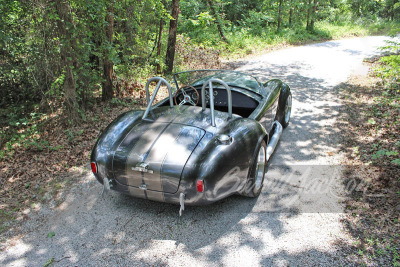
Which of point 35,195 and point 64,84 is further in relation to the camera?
point 64,84

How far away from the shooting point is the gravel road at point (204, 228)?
→ 3016 millimetres

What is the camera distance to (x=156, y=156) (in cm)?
329

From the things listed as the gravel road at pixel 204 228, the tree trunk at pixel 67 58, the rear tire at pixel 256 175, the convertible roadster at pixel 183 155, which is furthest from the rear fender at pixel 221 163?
the tree trunk at pixel 67 58

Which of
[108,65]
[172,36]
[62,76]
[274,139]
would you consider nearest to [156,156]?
[274,139]

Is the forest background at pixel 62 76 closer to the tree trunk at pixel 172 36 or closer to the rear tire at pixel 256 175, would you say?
the tree trunk at pixel 172 36

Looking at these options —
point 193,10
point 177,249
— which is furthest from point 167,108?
point 193,10

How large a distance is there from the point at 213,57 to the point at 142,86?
4391 mm

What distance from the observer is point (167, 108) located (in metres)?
4.23

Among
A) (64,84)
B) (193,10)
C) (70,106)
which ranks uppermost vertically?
(193,10)

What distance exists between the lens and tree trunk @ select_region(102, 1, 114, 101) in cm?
708

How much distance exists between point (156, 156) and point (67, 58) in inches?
151

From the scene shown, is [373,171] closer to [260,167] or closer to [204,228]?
[260,167]

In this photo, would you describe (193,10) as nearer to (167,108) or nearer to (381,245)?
(167,108)

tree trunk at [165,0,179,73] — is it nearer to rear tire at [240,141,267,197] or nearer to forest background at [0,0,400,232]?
forest background at [0,0,400,232]
